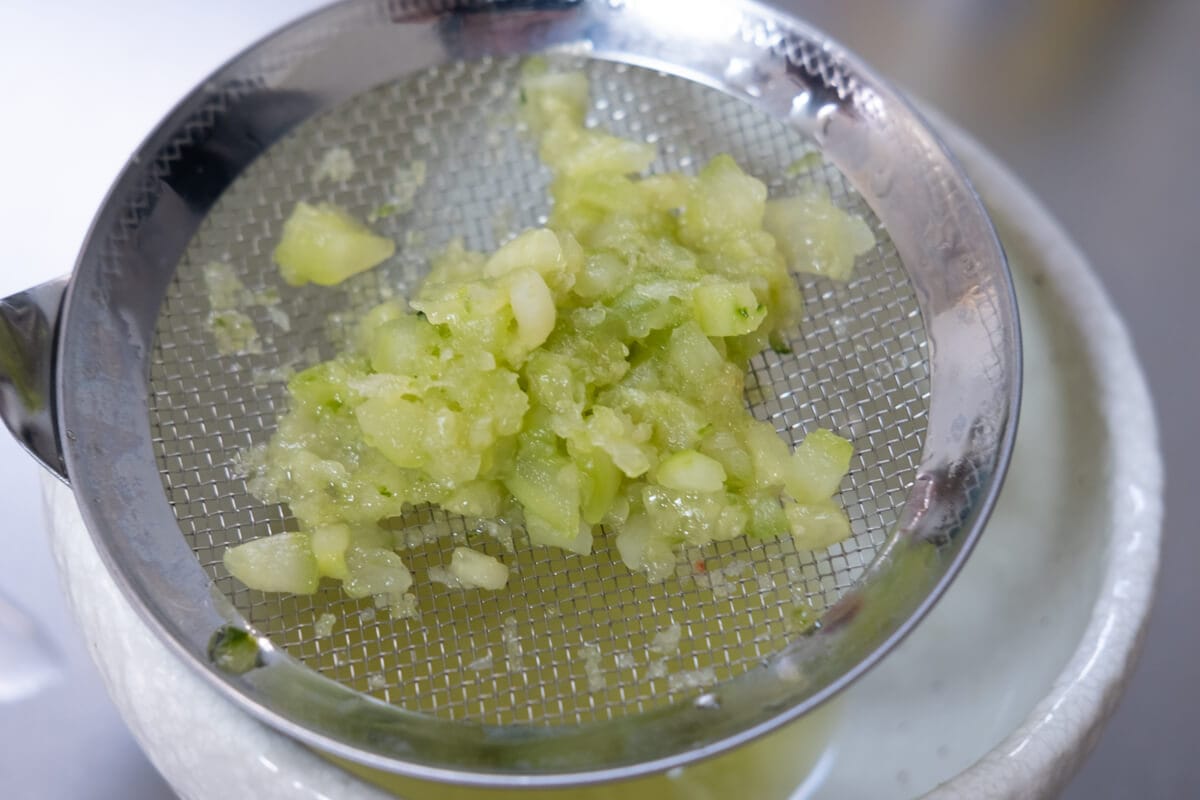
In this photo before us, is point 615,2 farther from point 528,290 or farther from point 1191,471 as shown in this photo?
point 1191,471

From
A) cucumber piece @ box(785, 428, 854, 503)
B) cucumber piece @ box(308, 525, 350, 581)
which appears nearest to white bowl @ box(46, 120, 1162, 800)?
cucumber piece @ box(308, 525, 350, 581)

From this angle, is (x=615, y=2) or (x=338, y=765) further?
(x=615, y=2)

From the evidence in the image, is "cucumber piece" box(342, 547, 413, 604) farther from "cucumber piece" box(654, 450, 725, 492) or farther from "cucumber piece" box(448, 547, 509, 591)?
"cucumber piece" box(654, 450, 725, 492)

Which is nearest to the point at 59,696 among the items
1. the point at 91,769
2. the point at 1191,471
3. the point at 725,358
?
the point at 91,769

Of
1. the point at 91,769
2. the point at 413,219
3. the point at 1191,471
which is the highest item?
the point at 413,219

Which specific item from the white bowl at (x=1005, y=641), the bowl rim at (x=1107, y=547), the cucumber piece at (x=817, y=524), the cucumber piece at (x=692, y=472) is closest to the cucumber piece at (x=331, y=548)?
the white bowl at (x=1005, y=641)

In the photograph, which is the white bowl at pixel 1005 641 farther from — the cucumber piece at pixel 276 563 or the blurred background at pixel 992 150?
the blurred background at pixel 992 150

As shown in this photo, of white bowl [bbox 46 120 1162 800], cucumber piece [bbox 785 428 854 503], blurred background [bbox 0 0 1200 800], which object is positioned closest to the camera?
white bowl [bbox 46 120 1162 800]

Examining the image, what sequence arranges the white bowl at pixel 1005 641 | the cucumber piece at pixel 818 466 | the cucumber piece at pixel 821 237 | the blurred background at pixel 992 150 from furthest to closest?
1. the blurred background at pixel 992 150
2. the cucumber piece at pixel 821 237
3. the cucumber piece at pixel 818 466
4. the white bowl at pixel 1005 641
